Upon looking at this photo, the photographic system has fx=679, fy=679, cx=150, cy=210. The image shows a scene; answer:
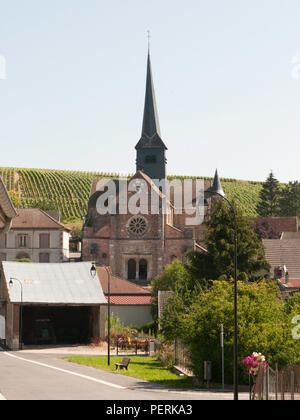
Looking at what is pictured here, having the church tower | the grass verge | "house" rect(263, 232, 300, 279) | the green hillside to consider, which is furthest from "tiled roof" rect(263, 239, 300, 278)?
the green hillside

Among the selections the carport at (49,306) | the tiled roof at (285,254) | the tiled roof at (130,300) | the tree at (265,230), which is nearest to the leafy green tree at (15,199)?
the tree at (265,230)

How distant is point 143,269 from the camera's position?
276 ft

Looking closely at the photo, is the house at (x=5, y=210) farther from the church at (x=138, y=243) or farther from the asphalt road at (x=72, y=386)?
the church at (x=138, y=243)

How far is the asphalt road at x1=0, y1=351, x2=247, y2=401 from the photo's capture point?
21609 millimetres

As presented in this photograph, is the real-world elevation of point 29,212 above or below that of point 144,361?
above

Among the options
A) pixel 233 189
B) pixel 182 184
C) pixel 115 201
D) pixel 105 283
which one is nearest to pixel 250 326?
pixel 105 283

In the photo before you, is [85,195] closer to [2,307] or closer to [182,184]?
[182,184]

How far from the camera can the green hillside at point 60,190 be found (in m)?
148

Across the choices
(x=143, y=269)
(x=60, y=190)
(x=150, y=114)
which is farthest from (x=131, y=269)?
(x=60, y=190)

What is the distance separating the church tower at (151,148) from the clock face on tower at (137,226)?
50.5 feet

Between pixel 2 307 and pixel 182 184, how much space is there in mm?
61952
